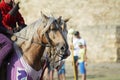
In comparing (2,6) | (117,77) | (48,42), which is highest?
(2,6)

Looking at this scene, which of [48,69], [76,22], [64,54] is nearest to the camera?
[64,54]

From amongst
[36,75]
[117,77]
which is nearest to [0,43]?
[36,75]

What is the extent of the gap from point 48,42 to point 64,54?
14.4 inches

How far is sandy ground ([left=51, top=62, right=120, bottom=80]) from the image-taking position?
2197 centimetres

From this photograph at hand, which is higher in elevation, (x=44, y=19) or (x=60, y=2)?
A: (x=60, y=2)

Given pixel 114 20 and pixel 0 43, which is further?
pixel 114 20

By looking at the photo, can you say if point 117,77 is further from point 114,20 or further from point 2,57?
point 2,57

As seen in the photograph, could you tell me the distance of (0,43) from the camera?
9609 mm

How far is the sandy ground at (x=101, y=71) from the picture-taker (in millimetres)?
21969

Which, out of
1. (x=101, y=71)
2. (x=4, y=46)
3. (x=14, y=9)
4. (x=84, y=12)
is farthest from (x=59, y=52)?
(x=84, y=12)

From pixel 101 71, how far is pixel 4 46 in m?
15.3

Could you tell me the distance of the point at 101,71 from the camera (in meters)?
24.6

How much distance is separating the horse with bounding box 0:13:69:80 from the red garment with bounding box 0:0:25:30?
0.44 m

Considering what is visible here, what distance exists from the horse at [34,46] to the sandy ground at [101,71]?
11.9m
